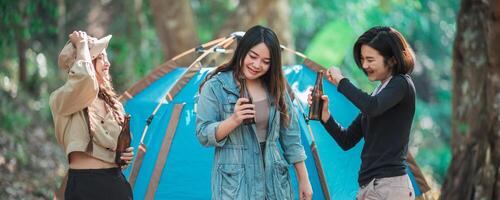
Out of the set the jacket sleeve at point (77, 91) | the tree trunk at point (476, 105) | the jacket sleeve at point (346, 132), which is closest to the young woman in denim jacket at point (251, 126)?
the jacket sleeve at point (346, 132)

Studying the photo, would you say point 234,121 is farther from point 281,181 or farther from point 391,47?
point 391,47

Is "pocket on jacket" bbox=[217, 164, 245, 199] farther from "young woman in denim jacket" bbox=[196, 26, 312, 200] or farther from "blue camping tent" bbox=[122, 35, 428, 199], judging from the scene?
"blue camping tent" bbox=[122, 35, 428, 199]

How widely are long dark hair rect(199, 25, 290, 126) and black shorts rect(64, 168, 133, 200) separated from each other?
67 cm

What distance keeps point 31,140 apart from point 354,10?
7.08 metres

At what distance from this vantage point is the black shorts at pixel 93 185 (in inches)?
144

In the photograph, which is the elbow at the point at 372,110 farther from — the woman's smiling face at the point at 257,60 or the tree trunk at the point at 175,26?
the tree trunk at the point at 175,26

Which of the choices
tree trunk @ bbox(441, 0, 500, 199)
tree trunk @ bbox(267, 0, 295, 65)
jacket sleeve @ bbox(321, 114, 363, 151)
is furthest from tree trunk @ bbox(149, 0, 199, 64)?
jacket sleeve @ bbox(321, 114, 363, 151)

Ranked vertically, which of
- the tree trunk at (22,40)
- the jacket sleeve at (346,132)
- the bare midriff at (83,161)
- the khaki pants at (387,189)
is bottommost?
the khaki pants at (387,189)

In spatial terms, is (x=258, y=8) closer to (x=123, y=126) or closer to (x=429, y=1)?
(x=429, y=1)

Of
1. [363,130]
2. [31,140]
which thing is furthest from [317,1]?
[363,130]

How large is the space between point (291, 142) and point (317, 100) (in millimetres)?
244

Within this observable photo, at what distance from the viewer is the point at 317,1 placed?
52.5 feet

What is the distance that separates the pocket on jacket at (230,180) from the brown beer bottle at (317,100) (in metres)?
0.52

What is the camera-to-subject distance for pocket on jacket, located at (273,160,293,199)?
11.5ft
